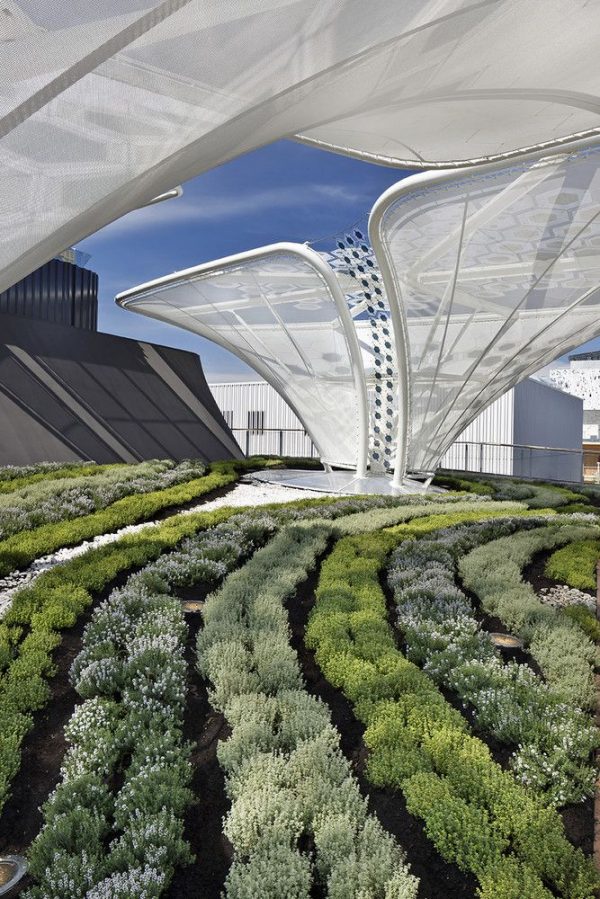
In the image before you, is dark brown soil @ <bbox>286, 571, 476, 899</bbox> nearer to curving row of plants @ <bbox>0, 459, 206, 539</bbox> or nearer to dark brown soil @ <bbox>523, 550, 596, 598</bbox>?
dark brown soil @ <bbox>523, 550, 596, 598</bbox>

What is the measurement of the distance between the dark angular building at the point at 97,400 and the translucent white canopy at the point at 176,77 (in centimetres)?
1351

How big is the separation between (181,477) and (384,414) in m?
5.57

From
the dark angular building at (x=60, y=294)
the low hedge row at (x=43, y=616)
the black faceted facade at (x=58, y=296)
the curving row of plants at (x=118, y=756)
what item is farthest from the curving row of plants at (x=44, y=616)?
the dark angular building at (x=60, y=294)

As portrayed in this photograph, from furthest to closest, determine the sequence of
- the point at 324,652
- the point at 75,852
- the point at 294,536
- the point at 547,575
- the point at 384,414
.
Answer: the point at 384,414 → the point at 294,536 → the point at 547,575 → the point at 324,652 → the point at 75,852

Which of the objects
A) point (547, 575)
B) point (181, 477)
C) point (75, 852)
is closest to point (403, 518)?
point (547, 575)

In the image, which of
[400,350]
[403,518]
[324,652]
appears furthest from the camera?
[400,350]

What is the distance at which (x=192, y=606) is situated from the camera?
640 cm

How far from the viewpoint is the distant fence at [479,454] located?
28391 millimetres

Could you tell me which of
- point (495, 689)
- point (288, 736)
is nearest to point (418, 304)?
point (495, 689)

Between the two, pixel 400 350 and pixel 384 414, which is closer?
pixel 400 350

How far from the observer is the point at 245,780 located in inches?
148

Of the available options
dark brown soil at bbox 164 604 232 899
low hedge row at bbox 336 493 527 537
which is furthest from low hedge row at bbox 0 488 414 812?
low hedge row at bbox 336 493 527 537

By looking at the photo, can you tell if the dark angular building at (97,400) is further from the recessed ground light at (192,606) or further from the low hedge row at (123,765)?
the low hedge row at (123,765)

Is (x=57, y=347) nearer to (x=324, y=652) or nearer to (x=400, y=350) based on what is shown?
(x=400, y=350)
